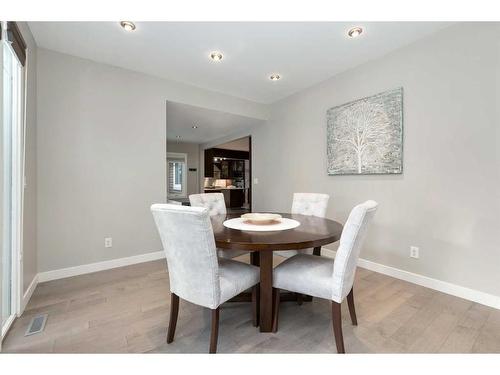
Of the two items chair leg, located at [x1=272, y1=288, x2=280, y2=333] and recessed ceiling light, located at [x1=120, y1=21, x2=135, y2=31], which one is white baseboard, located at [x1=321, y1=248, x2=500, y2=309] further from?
recessed ceiling light, located at [x1=120, y1=21, x2=135, y2=31]

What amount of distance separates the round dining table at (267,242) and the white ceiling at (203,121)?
103 inches

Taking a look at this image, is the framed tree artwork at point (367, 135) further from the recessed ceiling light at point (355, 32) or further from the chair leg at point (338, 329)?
the chair leg at point (338, 329)

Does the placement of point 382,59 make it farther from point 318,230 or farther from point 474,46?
point 318,230

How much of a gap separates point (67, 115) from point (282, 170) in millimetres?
3010

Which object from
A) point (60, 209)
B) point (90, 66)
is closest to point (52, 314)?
point (60, 209)

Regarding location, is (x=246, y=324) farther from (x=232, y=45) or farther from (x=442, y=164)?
(x=232, y=45)

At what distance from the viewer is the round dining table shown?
4.28ft

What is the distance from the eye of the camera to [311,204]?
256 cm

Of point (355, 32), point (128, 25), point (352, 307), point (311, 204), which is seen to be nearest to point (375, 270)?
point (311, 204)

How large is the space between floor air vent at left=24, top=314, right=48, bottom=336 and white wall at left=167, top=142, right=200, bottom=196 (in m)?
5.93

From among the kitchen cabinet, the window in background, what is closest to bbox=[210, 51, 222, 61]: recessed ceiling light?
the kitchen cabinet

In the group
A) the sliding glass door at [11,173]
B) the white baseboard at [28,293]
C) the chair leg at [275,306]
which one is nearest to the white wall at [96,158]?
the white baseboard at [28,293]

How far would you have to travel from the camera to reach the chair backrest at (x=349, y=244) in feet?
4.23

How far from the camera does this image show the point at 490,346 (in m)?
1.43
